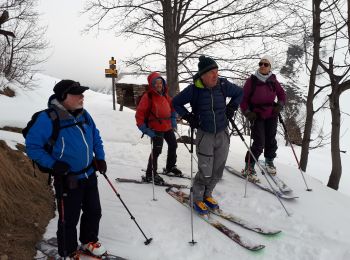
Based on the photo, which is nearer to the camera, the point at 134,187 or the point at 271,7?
the point at 134,187

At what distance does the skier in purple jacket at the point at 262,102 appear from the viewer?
604 cm

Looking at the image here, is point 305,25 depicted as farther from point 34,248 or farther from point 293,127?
point 293,127

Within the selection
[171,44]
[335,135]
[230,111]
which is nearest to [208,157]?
[230,111]

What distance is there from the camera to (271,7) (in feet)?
33.1

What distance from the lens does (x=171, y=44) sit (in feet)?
36.9

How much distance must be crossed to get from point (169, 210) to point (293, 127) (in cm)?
3214

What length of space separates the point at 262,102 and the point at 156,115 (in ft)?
6.46

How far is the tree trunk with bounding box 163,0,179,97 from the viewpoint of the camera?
430 inches

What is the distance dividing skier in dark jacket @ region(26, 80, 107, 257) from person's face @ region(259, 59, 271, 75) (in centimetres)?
352

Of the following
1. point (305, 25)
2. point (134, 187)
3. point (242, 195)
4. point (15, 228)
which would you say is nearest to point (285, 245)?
point (242, 195)

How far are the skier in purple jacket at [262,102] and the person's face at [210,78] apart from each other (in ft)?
5.05

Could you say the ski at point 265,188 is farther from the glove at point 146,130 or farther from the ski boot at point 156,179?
the glove at point 146,130

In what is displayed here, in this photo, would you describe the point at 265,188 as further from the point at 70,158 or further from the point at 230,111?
the point at 70,158

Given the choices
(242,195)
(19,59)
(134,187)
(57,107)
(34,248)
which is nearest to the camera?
(57,107)
